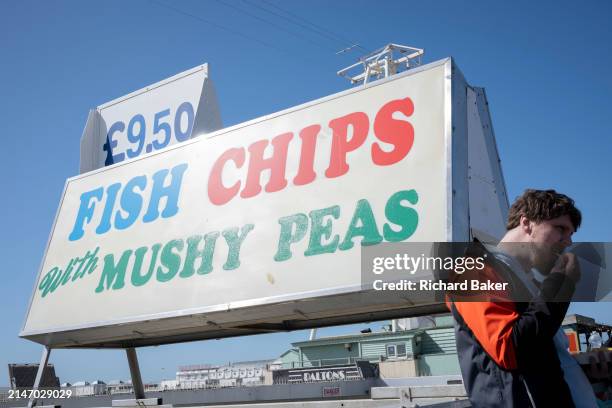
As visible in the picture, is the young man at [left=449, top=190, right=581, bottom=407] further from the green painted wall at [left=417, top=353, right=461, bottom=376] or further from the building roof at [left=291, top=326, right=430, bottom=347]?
the building roof at [left=291, top=326, right=430, bottom=347]

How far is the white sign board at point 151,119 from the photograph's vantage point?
571cm

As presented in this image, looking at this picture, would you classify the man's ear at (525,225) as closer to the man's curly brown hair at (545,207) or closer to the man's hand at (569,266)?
the man's curly brown hair at (545,207)

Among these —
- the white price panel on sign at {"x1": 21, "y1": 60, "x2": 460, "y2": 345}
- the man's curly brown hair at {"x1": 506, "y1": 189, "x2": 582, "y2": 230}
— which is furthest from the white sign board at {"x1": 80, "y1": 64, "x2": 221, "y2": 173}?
the man's curly brown hair at {"x1": 506, "y1": 189, "x2": 582, "y2": 230}

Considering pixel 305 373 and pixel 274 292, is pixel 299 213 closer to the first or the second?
pixel 274 292

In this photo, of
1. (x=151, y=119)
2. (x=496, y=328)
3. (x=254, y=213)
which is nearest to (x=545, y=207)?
(x=496, y=328)

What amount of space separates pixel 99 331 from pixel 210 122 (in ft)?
7.32

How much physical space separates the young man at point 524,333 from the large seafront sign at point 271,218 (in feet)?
3.67

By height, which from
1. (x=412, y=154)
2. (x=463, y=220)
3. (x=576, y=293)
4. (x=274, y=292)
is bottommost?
(x=576, y=293)

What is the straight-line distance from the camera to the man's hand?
1.81 metres

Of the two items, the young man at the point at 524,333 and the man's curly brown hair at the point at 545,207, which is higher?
the man's curly brown hair at the point at 545,207

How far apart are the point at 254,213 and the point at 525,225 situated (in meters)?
2.48

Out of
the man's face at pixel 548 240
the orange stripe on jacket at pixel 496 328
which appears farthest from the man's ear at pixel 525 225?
the orange stripe on jacket at pixel 496 328

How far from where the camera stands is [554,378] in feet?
5.89

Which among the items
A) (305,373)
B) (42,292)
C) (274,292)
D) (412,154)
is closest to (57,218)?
(42,292)
